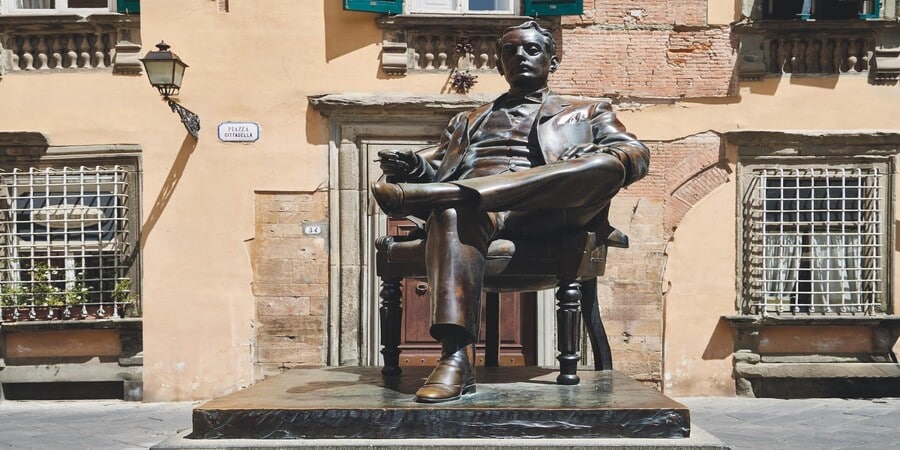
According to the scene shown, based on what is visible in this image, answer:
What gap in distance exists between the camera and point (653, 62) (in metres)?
10.7

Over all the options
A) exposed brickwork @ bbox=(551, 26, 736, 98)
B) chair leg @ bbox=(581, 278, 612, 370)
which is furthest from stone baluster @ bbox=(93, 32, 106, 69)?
chair leg @ bbox=(581, 278, 612, 370)

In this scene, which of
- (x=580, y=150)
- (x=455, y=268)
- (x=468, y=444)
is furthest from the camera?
(x=580, y=150)

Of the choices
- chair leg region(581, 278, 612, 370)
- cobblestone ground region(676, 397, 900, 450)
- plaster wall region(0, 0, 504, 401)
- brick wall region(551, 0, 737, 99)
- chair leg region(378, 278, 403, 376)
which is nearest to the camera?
Result: chair leg region(378, 278, 403, 376)

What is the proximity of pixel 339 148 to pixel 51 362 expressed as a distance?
3374 mm

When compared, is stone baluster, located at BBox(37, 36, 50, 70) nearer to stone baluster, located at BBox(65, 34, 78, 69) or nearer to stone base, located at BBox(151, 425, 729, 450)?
stone baluster, located at BBox(65, 34, 78, 69)

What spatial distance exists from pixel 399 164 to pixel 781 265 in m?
7.19

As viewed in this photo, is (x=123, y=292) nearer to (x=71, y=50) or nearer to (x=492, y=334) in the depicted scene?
(x=71, y=50)

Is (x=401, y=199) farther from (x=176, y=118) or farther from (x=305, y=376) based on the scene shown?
(x=176, y=118)

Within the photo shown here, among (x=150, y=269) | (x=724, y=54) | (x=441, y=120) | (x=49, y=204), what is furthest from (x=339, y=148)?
(x=724, y=54)

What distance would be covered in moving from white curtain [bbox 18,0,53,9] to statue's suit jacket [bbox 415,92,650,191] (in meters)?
7.42

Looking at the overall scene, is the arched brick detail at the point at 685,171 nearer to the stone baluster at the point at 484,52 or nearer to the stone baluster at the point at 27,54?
the stone baluster at the point at 484,52

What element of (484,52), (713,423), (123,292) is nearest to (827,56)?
(484,52)

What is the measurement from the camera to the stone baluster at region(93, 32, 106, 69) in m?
10.6

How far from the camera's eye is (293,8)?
10.6 meters
